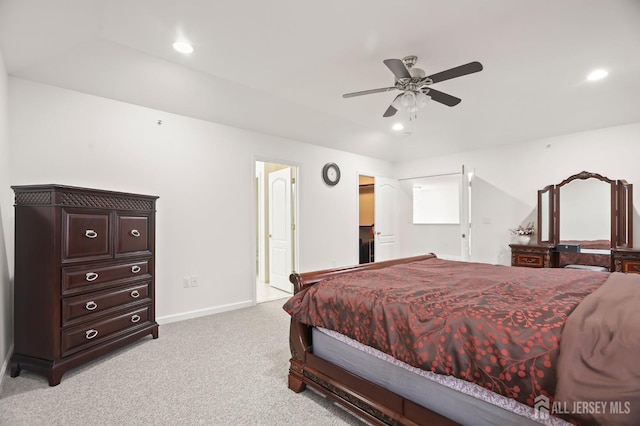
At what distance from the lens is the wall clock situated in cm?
516

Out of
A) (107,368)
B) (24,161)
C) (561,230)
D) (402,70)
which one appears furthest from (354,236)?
(24,161)

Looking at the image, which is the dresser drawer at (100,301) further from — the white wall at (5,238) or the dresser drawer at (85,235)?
the white wall at (5,238)

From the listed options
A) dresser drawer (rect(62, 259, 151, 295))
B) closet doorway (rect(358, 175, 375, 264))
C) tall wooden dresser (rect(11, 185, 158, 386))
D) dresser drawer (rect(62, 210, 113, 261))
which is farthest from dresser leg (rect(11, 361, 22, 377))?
closet doorway (rect(358, 175, 375, 264))

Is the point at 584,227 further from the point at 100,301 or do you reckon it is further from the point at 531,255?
the point at 100,301

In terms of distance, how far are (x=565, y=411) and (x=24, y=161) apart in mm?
4007

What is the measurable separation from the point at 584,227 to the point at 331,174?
3.78 m

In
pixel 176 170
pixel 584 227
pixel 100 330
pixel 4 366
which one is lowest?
pixel 4 366

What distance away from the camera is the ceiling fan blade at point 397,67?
2.19 meters

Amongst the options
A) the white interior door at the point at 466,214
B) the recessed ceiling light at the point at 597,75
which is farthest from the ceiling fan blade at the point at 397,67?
the white interior door at the point at 466,214

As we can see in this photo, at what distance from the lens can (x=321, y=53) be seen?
2738mm

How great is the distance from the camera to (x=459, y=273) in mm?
2408

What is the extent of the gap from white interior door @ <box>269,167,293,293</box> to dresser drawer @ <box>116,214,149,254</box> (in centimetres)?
229

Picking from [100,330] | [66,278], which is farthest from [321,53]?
[100,330]

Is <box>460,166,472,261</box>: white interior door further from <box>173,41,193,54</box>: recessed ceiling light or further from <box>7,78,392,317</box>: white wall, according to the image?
<box>173,41,193,54</box>: recessed ceiling light
